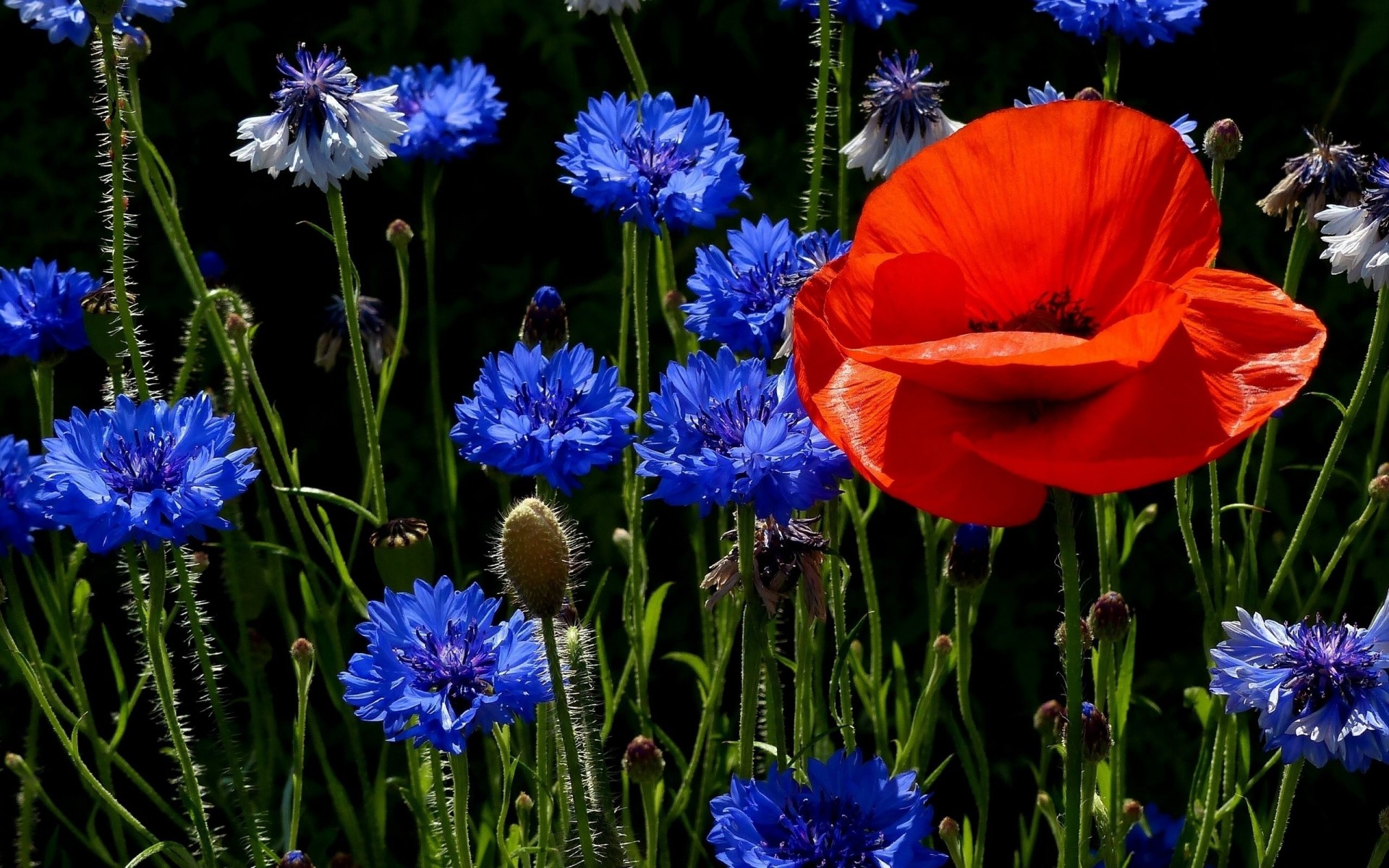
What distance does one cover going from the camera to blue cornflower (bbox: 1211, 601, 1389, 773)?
4.24 ft

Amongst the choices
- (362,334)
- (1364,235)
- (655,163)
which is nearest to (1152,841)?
(1364,235)

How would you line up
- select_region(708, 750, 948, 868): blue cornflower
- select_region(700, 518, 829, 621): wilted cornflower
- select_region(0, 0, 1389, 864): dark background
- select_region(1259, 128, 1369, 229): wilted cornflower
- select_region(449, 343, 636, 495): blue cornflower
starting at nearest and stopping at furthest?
select_region(708, 750, 948, 868): blue cornflower, select_region(700, 518, 829, 621): wilted cornflower, select_region(449, 343, 636, 495): blue cornflower, select_region(1259, 128, 1369, 229): wilted cornflower, select_region(0, 0, 1389, 864): dark background

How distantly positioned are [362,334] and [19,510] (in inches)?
30.8

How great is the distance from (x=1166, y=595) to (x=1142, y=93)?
937 millimetres

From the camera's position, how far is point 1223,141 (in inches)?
61.9

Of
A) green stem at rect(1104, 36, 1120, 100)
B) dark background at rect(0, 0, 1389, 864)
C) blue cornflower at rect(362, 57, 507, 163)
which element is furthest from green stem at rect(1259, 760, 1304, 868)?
blue cornflower at rect(362, 57, 507, 163)

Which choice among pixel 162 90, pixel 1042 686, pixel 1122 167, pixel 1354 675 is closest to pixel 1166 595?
pixel 1042 686

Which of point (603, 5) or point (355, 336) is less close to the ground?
point (603, 5)

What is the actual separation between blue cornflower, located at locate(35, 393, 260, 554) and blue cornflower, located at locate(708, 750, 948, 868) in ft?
1.78

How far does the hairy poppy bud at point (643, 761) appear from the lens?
136cm

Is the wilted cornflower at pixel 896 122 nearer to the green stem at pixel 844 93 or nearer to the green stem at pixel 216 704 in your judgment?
the green stem at pixel 844 93

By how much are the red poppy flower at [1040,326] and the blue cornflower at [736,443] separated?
0.75ft

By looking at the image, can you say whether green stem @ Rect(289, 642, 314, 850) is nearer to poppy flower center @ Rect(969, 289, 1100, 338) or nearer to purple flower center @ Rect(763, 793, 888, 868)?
purple flower center @ Rect(763, 793, 888, 868)

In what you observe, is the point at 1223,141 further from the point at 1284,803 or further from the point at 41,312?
the point at 41,312
